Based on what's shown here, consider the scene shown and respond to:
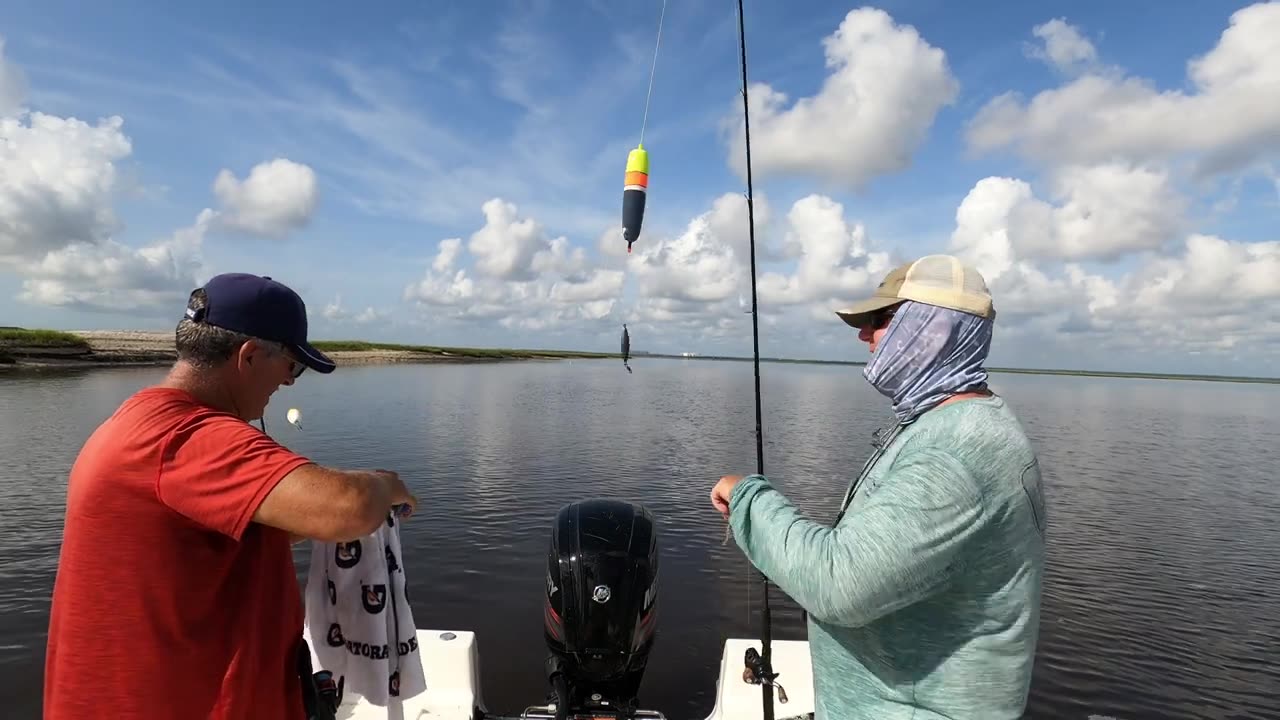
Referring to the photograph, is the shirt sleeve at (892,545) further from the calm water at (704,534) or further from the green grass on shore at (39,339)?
the green grass on shore at (39,339)

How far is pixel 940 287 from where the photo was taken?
5.79 feet

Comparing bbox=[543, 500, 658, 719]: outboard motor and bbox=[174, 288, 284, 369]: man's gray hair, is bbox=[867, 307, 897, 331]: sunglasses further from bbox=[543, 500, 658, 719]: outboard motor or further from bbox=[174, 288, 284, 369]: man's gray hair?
bbox=[543, 500, 658, 719]: outboard motor

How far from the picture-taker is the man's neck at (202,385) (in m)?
1.79

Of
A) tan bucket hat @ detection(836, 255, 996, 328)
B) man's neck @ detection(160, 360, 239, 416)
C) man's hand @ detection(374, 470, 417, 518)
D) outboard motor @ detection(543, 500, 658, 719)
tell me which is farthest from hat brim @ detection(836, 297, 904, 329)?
outboard motor @ detection(543, 500, 658, 719)

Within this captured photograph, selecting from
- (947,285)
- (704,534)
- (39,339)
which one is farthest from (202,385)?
(39,339)

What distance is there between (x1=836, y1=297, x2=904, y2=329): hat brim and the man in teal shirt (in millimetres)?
39

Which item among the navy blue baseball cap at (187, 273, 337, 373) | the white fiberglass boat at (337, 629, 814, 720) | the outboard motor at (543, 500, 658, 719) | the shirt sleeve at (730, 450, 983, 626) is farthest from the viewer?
the outboard motor at (543, 500, 658, 719)

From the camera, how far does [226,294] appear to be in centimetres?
184

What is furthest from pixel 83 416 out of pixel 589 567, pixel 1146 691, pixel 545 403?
pixel 1146 691

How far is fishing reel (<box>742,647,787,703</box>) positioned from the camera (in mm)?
3740

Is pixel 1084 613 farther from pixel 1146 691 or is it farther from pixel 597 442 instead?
pixel 597 442

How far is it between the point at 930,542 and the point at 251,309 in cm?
194

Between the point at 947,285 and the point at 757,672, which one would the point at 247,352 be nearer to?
the point at 947,285

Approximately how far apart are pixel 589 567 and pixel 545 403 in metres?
31.8
